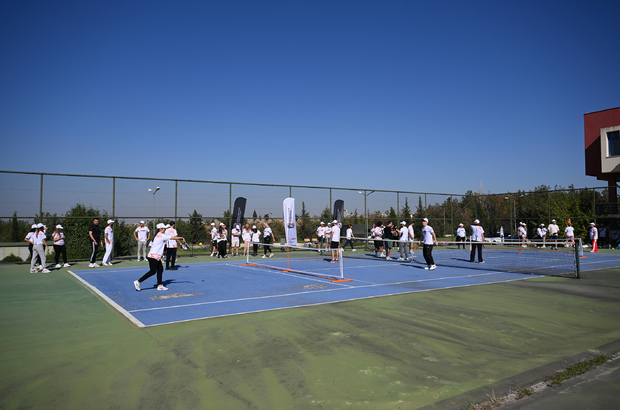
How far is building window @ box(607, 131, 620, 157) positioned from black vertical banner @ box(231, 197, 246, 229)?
95.5ft

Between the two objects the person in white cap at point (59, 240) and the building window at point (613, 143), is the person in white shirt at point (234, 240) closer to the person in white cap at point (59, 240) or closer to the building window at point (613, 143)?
the person in white cap at point (59, 240)

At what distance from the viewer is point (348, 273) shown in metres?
13.6

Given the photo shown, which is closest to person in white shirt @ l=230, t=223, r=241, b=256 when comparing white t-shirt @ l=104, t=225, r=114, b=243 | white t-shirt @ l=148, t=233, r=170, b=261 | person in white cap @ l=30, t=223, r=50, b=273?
white t-shirt @ l=104, t=225, r=114, b=243

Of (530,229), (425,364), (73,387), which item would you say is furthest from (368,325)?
(530,229)

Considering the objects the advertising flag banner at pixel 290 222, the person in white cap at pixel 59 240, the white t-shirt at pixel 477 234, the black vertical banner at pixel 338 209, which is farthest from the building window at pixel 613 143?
the person in white cap at pixel 59 240

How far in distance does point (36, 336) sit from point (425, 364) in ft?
18.7

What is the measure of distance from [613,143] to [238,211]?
29.8 meters

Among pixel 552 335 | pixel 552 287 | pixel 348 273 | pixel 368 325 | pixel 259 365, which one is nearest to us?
pixel 259 365

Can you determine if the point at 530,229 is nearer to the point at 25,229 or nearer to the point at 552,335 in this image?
the point at 552,335

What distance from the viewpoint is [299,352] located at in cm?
514

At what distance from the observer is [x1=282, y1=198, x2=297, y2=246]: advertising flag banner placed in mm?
21777

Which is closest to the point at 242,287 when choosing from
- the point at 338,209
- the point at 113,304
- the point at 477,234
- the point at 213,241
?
the point at 113,304

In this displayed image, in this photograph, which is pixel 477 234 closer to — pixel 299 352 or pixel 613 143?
pixel 299 352

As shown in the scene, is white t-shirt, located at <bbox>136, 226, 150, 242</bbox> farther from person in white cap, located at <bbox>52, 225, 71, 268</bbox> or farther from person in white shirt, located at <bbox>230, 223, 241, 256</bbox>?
person in white shirt, located at <bbox>230, 223, 241, 256</bbox>
